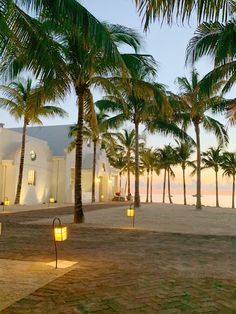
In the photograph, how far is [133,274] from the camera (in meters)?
5.95

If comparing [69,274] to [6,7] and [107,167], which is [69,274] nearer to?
[6,7]

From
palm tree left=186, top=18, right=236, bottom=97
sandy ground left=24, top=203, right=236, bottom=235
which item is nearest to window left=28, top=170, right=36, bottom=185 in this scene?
sandy ground left=24, top=203, right=236, bottom=235

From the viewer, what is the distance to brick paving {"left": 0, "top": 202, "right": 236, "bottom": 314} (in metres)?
4.40

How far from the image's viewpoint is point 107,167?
38.9 meters

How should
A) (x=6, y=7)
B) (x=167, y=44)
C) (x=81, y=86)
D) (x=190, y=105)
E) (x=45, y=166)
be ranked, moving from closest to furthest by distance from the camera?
(x=6, y=7)
(x=167, y=44)
(x=81, y=86)
(x=190, y=105)
(x=45, y=166)

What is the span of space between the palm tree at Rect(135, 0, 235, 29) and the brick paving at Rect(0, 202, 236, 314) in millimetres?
3251

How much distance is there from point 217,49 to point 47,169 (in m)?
23.2

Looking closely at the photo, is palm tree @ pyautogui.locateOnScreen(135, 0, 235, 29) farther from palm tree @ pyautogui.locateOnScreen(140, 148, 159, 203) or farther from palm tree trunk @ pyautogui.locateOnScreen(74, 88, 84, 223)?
palm tree @ pyautogui.locateOnScreen(140, 148, 159, 203)

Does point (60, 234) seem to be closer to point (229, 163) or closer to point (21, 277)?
point (21, 277)

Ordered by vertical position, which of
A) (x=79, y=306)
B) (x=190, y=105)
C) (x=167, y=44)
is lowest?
(x=79, y=306)

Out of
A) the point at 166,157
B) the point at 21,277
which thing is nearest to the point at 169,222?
the point at 21,277

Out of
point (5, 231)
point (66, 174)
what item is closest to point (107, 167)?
point (66, 174)

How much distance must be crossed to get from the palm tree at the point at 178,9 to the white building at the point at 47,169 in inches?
878

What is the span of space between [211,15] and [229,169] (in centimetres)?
4332
